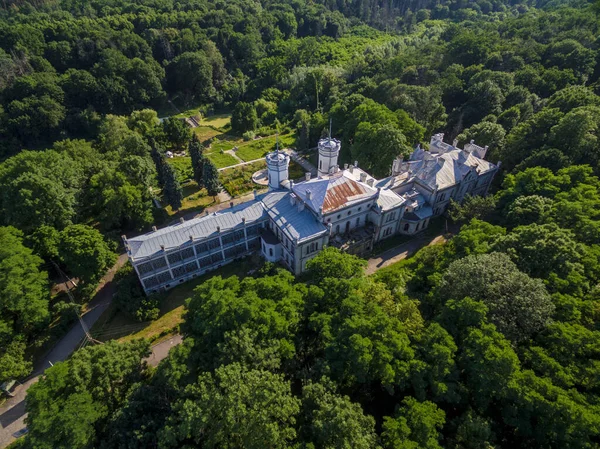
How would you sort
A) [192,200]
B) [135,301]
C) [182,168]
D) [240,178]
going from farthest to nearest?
[182,168], [240,178], [192,200], [135,301]

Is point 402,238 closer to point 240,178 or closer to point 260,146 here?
point 240,178

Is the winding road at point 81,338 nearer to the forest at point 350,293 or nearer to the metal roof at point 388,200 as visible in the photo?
the forest at point 350,293

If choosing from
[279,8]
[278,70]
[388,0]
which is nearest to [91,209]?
[278,70]

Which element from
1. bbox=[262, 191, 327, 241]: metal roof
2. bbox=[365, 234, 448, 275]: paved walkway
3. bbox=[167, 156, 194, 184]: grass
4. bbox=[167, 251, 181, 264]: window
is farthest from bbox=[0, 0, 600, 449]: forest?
bbox=[262, 191, 327, 241]: metal roof

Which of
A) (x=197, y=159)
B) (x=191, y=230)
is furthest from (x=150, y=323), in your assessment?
(x=197, y=159)

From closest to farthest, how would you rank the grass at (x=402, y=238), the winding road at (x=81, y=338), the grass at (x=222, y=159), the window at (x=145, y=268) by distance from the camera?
the winding road at (x=81, y=338) → the window at (x=145, y=268) → the grass at (x=402, y=238) → the grass at (x=222, y=159)

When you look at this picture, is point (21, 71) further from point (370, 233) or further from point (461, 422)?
point (461, 422)

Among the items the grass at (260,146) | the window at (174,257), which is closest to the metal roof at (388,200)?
the window at (174,257)
